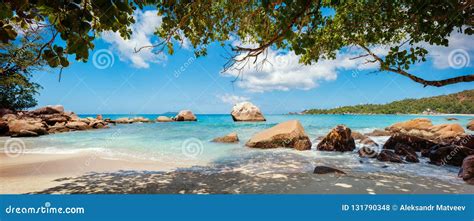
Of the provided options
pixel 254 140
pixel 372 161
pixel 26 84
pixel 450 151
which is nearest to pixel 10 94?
pixel 26 84

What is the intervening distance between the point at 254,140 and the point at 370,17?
7244mm

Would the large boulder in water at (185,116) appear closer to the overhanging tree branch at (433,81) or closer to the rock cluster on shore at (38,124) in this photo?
the rock cluster on shore at (38,124)

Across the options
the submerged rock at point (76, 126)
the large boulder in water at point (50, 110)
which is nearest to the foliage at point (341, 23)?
the submerged rock at point (76, 126)

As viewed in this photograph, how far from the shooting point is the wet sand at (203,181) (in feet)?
16.5

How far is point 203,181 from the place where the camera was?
18.9 feet

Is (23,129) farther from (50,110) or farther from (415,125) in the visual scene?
(415,125)

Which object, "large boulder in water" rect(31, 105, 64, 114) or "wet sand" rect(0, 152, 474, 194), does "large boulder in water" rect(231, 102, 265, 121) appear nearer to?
"large boulder in water" rect(31, 105, 64, 114)

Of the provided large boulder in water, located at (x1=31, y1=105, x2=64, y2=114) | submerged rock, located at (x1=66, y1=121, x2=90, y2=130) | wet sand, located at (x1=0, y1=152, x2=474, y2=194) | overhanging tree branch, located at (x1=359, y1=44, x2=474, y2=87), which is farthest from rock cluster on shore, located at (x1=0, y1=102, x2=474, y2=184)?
large boulder in water, located at (x1=31, y1=105, x2=64, y2=114)

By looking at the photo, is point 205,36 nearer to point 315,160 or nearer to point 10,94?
point 315,160

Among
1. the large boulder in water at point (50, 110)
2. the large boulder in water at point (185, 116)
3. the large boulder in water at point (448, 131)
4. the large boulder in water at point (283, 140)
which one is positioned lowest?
the large boulder in water at point (448, 131)

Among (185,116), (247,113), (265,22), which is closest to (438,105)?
(247,113)

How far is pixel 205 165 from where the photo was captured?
26.5ft

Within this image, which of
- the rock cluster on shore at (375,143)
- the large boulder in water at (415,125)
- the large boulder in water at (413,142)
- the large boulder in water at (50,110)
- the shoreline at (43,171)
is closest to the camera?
the shoreline at (43,171)

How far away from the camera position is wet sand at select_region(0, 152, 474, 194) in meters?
5.02
